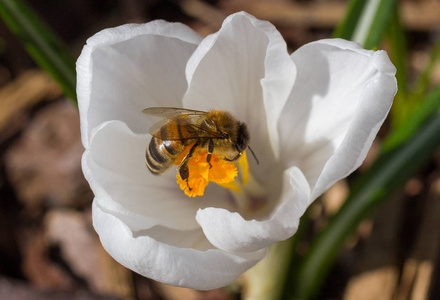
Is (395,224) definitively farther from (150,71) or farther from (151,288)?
(150,71)

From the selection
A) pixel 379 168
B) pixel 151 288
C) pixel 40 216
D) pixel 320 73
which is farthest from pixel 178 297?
pixel 320 73

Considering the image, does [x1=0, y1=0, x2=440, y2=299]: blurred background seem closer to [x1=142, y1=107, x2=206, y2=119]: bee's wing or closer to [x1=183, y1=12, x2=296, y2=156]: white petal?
[x1=183, y1=12, x2=296, y2=156]: white petal

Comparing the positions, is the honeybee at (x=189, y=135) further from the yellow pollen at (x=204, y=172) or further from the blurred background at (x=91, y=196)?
the blurred background at (x=91, y=196)

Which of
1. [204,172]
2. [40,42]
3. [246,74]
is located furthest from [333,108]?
[40,42]

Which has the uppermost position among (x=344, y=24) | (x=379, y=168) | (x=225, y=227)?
(x=344, y=24)

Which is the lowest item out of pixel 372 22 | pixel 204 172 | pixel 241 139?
pixel 204 172

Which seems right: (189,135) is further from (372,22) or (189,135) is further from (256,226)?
(372,22)

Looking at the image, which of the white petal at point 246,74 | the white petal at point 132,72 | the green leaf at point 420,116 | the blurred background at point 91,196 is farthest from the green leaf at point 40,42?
the green leaf at point 420,116
